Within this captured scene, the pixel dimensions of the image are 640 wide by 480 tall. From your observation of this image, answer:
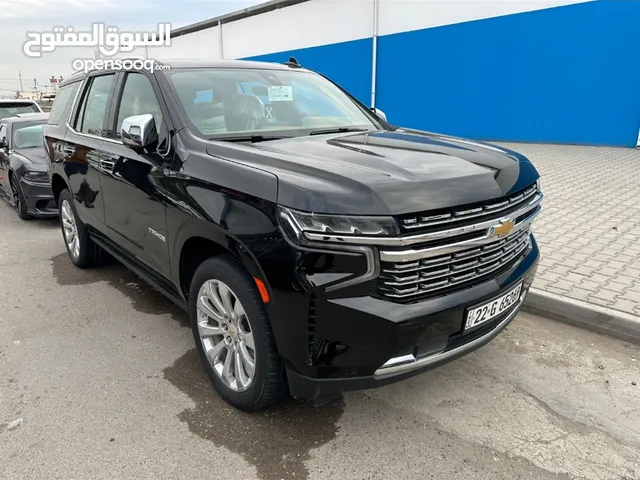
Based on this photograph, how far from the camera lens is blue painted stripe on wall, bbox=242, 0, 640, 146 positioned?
36.3ft

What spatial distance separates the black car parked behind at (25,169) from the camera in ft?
23.1

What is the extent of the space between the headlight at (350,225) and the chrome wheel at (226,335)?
66 cm

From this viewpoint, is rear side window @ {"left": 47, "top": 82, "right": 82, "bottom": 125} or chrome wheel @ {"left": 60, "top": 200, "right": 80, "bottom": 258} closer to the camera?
rear side window @ {"left": 47, "top": 82, "right": 82, "bottom": 125}

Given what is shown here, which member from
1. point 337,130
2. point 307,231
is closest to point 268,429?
point 307,231

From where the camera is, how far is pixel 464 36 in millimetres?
13633

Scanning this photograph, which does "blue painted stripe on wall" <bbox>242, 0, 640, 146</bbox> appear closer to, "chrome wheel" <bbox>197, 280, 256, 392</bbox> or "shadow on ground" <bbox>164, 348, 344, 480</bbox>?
"shadow on ground" <bbox>164, 348, 344, 480</bbox>

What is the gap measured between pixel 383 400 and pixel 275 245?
1266 millimetres

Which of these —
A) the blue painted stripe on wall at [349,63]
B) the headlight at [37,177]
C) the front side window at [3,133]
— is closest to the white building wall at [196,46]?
the blue painted stripe on wall at [349,63]

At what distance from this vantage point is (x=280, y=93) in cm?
363

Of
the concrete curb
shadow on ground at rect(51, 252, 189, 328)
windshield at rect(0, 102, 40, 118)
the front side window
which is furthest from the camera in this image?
windshield at rect(0, 102, 40, 118)

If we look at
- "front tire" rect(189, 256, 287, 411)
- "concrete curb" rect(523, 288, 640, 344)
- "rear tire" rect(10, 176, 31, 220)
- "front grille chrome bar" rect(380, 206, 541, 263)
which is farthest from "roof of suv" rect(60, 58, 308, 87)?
"rear tire" rect(10, 176, 31, 220)

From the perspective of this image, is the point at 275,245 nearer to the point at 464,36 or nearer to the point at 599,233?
the point at 599,233

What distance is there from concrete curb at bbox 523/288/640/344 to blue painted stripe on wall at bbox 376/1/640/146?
9.50 metres

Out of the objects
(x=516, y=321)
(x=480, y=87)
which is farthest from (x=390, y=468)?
(x=480, y=87)
